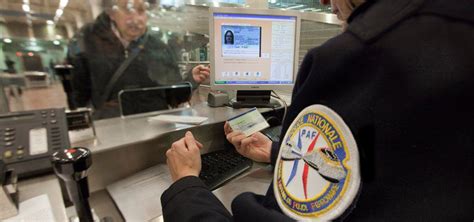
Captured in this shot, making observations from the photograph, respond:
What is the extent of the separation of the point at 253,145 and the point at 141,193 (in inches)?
13.6

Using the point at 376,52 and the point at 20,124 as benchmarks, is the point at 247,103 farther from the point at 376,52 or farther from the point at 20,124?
the point at 376,52

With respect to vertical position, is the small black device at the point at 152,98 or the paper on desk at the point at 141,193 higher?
the small black device at the point at 152,98

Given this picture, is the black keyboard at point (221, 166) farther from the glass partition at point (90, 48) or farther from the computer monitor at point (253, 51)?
the glass partition at point (90, 48)

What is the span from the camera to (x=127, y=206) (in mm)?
597

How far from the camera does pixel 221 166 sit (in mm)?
797

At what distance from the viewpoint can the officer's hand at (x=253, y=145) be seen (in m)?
0.78

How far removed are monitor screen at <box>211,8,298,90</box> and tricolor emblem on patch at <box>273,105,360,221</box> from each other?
86 cm

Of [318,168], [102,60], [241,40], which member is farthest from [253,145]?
[102,60]

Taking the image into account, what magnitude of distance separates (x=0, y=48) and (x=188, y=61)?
1.13m

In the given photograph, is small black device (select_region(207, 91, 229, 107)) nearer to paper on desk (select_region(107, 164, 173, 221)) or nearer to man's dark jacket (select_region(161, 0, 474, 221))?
paper on desk (select_region(107, 164, 173, 221))

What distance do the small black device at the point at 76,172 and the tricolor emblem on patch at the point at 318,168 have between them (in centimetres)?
34

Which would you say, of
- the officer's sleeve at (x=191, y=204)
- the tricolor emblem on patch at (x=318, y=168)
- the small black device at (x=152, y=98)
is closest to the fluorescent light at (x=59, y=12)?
the small black device at (x=152, y=98)

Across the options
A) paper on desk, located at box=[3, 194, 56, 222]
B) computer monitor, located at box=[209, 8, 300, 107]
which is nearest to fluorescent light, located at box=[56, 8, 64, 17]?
computer monitor, located at box=[209, 8, 300, 107]

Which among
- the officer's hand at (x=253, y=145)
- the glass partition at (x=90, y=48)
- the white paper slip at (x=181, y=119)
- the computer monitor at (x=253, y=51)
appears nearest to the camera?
the officer's hand at (x=253, y=145)
